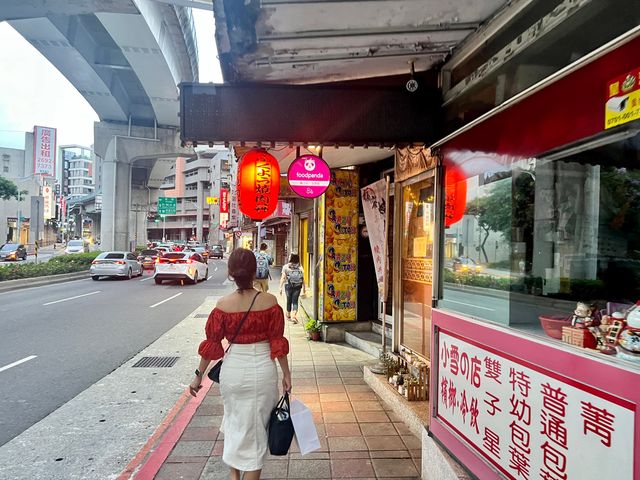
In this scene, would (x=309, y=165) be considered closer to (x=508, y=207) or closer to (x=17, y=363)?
(x=508, y=207)

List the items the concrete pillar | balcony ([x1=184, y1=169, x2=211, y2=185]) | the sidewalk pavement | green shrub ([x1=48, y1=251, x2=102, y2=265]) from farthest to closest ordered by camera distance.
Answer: balcony ([x1=184, y1=169, x2=211, y2=185]) < the concrete pillar < green shrub ([x1=48, y1=251, x2=102, y2=265]) < the sidewalk pavement

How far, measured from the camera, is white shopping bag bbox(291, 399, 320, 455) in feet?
9.23

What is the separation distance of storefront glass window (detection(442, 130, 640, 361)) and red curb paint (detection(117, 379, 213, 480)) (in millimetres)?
2792

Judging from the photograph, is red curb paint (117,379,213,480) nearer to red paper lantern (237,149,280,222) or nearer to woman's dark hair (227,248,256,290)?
woman's dark hair (227,248,256,290)

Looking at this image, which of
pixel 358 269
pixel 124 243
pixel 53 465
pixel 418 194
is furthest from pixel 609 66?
pixel 124 243

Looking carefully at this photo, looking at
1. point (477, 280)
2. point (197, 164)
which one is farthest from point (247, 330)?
point (197, 164)

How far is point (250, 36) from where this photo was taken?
3.15m

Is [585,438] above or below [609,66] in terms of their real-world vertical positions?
below

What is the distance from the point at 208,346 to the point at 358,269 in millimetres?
5704

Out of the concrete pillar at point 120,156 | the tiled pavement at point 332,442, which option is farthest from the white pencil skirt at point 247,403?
the concrete pillar at point 120,156

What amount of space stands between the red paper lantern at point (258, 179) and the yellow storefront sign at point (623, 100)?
5428mm

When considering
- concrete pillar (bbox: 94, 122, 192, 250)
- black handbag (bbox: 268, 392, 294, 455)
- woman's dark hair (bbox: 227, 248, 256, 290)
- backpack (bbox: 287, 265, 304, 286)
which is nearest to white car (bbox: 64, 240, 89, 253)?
concrete pillar (bbox: 94, 122, 192, 250)

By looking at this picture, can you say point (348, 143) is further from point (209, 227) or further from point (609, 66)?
point (209, 227)

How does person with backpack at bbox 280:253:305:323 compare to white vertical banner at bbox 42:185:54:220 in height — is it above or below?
below
